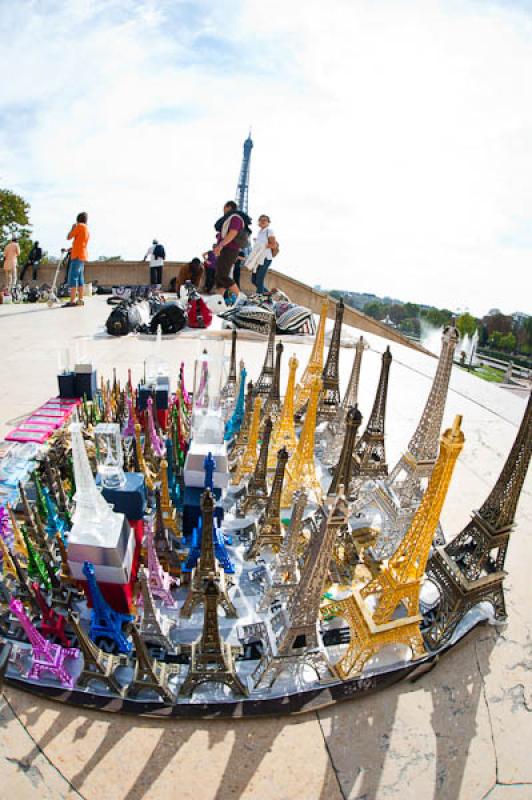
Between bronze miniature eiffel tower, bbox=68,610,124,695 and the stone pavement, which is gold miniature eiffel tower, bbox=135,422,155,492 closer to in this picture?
bronze miniature eiffel tower, bbox=68,610,124,695

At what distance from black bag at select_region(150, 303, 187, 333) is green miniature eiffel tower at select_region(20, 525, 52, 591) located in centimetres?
1139

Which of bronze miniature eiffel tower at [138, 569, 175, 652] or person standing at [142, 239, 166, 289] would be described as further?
person standing at [142, 239, 166, 289]

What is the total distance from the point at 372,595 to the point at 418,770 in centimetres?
136

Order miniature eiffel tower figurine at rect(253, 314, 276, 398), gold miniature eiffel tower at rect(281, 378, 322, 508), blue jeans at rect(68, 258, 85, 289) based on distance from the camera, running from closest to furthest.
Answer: gold miniature eiffel tower at rect(281, 378, 322, 508)
miniature eiffel tower figurine at rect(253, 314, 276, 398)
blue jeans at rect(68, 258, 85, 289)

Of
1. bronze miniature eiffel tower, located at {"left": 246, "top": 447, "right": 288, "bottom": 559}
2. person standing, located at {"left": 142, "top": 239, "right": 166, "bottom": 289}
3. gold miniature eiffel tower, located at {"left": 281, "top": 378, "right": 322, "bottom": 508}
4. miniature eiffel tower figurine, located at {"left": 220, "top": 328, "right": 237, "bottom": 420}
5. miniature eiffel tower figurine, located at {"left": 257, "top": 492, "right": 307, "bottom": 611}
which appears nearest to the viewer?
miniature eiffel tower figurine, located at {"left": 257, "top": 492, "right": 307, "bottom": 611}

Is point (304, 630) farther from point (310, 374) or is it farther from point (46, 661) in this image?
point (310, 374)

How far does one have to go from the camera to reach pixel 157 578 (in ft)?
12.8

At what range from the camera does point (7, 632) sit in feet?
12.0

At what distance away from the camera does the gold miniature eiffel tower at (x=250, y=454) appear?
18.8 feet

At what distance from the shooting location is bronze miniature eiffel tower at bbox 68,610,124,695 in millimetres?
3187

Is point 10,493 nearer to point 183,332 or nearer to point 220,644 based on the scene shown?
point 220,644

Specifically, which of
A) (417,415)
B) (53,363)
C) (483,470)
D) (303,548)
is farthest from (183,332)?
(303,548)

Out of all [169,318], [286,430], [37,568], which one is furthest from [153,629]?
[169,318]

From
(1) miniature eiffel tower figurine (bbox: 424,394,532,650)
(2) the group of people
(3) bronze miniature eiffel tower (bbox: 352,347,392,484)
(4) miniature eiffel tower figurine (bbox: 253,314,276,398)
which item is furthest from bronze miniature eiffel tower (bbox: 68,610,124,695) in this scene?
(2) the group of people
